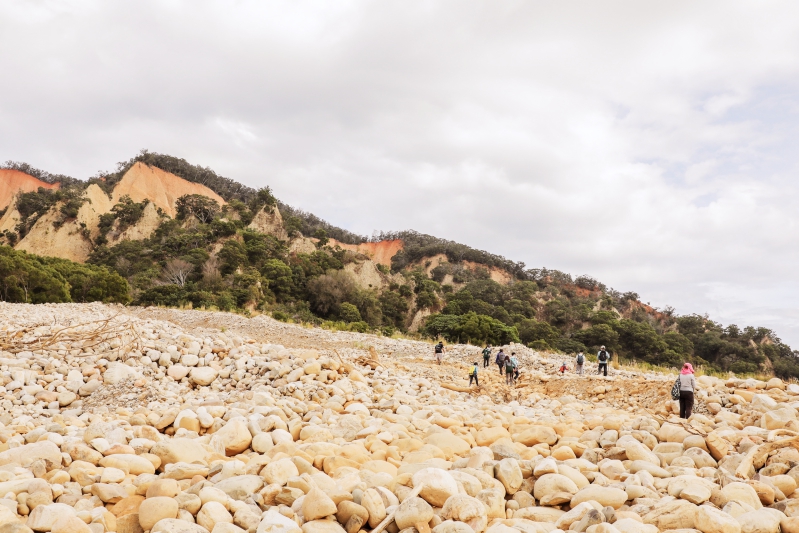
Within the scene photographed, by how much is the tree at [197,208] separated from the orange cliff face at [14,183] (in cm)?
2463

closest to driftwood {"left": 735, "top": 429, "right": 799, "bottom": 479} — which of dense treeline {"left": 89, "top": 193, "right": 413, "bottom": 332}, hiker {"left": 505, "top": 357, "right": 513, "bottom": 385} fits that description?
hiker {"left": 505, "top": 357, "right": 513, "bottom": 385}

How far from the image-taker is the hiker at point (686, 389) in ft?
22.6

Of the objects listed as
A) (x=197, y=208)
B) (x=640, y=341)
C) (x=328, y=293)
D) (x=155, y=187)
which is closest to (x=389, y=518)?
(x=328, y=293)

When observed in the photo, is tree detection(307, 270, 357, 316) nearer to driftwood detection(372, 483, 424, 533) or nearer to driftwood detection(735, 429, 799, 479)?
driftwood detection(735, 429, 799, 479)

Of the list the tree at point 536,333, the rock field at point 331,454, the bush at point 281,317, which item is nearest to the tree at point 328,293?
the bush at point 281,317

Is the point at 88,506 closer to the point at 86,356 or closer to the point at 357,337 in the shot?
the point at 86,356

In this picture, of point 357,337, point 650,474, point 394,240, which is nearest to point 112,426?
point 650,474

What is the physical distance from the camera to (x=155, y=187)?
60906mm

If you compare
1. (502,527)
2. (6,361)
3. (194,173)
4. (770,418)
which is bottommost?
(6,361)

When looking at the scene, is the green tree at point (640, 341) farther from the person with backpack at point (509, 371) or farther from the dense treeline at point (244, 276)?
the person with backpack at point (509, 371)

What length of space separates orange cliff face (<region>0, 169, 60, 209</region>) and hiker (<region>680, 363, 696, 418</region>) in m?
79.0

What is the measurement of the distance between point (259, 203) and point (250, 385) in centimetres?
4710

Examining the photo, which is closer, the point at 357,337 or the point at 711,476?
the point at 711,476

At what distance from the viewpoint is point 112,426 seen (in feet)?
15.6
